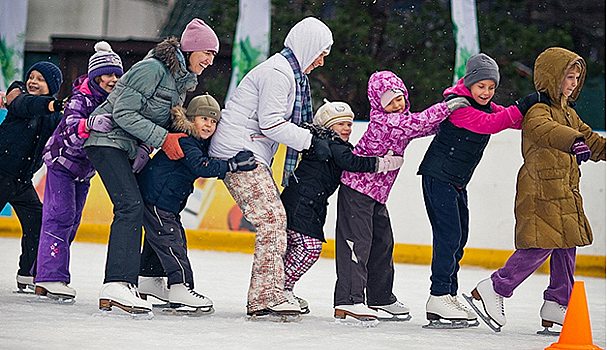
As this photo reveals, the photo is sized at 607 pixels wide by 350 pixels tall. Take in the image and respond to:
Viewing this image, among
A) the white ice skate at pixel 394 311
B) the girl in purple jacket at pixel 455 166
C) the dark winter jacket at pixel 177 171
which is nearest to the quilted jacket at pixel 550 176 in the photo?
the girl in purple jacket at pixel 455 166

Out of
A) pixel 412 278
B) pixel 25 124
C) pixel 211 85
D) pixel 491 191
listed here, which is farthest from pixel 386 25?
pixel 25 124

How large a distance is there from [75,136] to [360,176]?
135cm

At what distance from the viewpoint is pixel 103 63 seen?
450 cm

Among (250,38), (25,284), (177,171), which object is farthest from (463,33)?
(25,284)

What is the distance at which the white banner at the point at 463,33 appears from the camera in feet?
25.3

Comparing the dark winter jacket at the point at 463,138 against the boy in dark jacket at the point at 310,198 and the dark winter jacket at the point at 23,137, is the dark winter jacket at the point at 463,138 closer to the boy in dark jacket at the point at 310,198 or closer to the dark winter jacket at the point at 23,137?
the boy in dark jacket at the point at 310,198

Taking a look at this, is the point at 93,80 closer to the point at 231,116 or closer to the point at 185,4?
the point at 231,116

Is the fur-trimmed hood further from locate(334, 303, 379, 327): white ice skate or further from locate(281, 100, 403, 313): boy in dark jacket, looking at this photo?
locate(334, 303, 379, 327): white ice skate

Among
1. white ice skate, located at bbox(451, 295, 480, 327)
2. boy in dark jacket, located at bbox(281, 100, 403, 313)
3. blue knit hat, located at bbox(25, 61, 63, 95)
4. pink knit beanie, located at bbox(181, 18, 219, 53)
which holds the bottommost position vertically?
white ice skate, located at bbox(451, 295, 480, 327)

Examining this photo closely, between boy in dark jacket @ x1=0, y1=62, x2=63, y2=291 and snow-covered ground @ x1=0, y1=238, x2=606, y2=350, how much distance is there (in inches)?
12.0

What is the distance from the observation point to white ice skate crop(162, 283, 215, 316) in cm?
430

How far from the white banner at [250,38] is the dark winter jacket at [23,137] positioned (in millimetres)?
3436

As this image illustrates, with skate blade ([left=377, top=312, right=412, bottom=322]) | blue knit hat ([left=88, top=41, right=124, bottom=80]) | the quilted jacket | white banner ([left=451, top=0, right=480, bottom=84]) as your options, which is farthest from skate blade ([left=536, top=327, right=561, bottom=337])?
white banner ([left=451, top=0, right=480, bottom=84])

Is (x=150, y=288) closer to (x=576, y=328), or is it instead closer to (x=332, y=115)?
(x=332, y=115)
